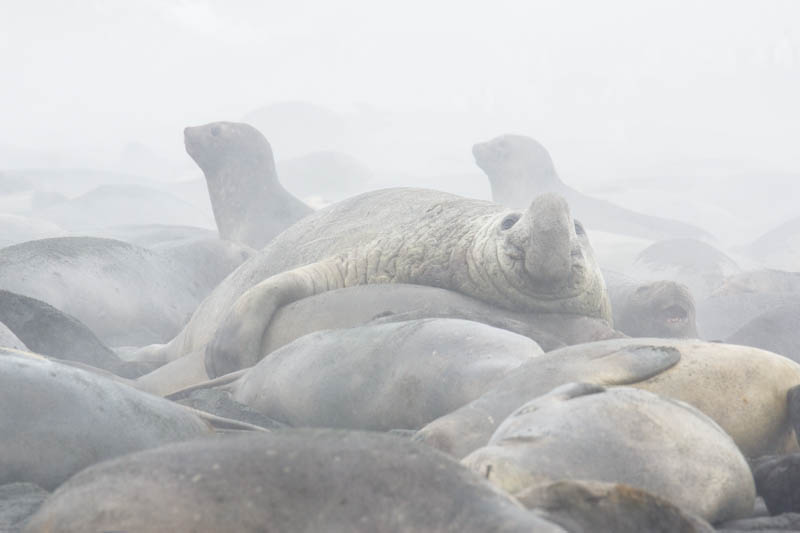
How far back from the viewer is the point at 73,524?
167 cm

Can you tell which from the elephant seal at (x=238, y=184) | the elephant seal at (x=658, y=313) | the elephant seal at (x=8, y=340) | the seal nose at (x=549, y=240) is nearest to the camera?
the elephant seal at (x=8, y=340)

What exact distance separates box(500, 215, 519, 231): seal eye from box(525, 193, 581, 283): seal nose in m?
0.36

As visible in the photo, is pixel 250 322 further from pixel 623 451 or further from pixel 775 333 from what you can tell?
pixel 775 333

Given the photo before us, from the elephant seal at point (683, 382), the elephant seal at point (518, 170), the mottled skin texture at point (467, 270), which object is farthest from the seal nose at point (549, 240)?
the elephant seal at point (518, 170)

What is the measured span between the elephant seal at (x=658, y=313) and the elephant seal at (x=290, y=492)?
4.88m

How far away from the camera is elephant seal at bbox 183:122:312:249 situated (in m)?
11.0

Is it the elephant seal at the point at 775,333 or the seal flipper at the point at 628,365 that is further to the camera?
the elephant seal at the point at 775,333

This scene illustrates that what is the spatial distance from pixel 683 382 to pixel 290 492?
1.58 metres

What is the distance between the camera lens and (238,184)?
11.2m

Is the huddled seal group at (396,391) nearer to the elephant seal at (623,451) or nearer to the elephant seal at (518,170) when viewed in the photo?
the elephant seal at (623,451)

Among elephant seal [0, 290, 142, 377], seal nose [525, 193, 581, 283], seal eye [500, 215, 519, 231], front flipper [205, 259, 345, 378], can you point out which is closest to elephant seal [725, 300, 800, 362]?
seal eye [500, 215, 519, 231]

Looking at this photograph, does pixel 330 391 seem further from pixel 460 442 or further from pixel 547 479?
pixel 547 479

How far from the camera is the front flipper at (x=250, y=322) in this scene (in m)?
4.84

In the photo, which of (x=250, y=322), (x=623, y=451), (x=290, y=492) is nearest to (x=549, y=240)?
(x=250, y=322)
